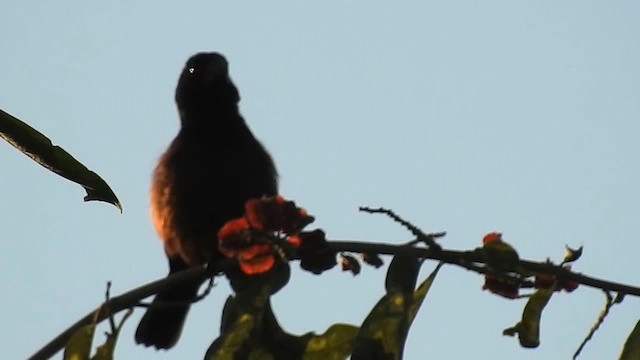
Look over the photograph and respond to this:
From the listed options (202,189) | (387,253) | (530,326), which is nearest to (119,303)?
(387,253)

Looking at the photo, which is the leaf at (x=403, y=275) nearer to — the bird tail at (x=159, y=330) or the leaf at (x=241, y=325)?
the leaf at (x=241, y=325)

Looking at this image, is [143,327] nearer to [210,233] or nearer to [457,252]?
[210,233]

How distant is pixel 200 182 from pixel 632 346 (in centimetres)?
225

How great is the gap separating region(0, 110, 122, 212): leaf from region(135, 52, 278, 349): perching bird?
4.20 feet

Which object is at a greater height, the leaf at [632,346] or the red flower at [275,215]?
the red flower at [275,215]

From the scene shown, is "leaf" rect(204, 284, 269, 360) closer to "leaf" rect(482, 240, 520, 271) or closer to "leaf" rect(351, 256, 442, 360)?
"leaf" rect(351, 256, 442, 360)

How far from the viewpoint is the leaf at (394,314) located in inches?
98.7

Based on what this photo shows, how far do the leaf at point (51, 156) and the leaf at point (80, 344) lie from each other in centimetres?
54

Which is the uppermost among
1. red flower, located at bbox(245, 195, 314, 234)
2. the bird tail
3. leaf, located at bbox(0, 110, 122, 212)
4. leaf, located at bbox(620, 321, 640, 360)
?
the bird tail

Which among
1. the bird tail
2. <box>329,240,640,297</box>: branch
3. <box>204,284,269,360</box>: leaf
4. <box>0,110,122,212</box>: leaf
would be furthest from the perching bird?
<box>329,240,640,297</box>: branch

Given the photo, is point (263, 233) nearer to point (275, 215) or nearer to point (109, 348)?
point (275, 215)

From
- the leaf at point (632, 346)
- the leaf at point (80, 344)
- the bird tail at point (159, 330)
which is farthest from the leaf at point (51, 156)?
the bird tail at point (159, 330)

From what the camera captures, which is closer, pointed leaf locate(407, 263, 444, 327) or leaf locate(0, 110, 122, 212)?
pointed leaf locate(407, 263, 444, 327)

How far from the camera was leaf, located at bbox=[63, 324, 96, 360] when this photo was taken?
2387mm
